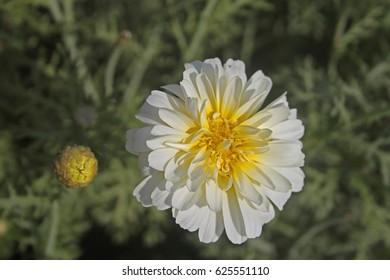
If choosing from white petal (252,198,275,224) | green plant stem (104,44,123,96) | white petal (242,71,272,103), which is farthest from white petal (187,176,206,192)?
green plant stem (104,44,123,96)

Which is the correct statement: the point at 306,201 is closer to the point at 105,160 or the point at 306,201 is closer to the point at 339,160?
the point at 339,160

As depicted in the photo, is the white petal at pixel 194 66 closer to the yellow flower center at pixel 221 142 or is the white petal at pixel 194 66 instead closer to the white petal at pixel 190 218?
the yellow flower center at pixel 221 142

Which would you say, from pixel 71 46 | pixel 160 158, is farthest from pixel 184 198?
pixel 71 46

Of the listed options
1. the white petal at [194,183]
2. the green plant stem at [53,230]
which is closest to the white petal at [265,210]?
the white petal at [194,183]

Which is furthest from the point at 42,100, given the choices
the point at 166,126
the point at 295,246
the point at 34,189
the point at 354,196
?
the point at 354,196

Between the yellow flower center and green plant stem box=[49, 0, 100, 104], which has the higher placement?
green plant stem box=[49, 0, 100, 104]

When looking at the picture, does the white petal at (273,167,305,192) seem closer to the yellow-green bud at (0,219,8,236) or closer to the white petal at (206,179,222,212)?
the white petal at (206,179,222,212)
